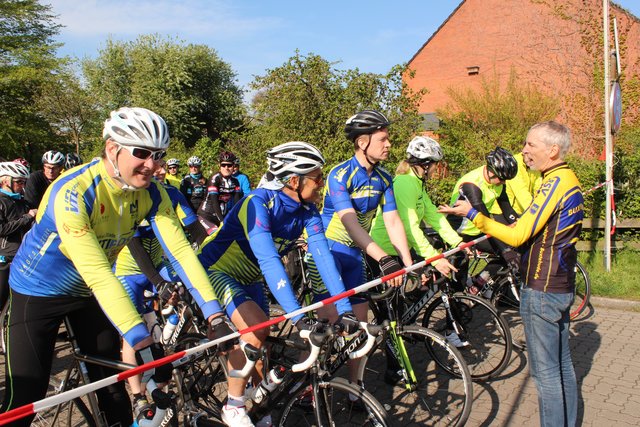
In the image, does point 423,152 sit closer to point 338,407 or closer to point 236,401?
point 338,407

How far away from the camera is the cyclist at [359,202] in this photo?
4.05m

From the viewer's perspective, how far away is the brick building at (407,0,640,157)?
1936 cm

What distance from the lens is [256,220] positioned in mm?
3270

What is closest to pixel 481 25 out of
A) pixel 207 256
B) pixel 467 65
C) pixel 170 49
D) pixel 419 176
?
pixel 467 65

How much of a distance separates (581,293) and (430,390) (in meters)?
3.82

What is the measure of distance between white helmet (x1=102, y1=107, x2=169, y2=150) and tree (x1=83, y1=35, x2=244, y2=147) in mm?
33609

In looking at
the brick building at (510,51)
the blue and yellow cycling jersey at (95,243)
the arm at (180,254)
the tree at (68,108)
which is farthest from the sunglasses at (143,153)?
the tree at (68,108)

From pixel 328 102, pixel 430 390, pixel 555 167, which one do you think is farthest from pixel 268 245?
pixel 328 102

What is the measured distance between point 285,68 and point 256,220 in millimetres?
8070

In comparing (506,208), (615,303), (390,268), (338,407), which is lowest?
(615,303)

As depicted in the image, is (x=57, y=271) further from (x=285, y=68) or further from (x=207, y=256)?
(x=285, y=68)

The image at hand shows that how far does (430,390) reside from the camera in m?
4.43

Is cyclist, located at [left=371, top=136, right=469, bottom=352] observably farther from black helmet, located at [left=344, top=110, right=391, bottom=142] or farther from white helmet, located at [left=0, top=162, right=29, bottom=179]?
white helmet, located at [left=0, top=162, right=29, bottom=179]

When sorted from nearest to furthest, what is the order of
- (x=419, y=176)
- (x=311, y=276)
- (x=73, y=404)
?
(x=73, y=404), (x=311, y=276), (x=419, y=176)
